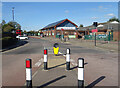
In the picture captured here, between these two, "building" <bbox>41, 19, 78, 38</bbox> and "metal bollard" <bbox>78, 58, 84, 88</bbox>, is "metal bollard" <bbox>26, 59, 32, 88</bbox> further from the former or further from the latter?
"building" <bbox>41, 19, 78, 38</bbox>

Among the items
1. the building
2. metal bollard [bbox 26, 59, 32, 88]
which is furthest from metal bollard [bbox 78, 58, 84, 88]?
the building

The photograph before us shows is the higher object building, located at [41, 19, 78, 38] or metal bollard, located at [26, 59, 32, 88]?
building, located at [41, 19, 78, 38]

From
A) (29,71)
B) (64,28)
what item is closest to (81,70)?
(29,71)

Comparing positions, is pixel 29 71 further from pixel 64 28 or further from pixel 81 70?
pixel 64 28

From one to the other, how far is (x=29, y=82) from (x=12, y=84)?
1.08 m

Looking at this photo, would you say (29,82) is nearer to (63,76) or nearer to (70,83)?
(70,83)

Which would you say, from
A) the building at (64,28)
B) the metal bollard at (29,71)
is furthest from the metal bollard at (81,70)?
the building at (64,28)

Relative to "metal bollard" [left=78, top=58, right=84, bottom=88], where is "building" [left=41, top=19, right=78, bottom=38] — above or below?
above

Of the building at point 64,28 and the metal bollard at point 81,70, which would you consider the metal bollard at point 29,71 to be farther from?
the building at point 64,28

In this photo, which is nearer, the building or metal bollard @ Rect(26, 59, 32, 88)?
metal bollard @ Rect(26, 59, 32, 88)

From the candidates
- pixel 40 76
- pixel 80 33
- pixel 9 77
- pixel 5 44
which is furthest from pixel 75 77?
pixel 80 33

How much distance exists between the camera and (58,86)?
4.50 meters

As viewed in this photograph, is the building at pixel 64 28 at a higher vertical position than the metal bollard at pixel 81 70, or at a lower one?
higher

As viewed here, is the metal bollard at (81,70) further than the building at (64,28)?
No
